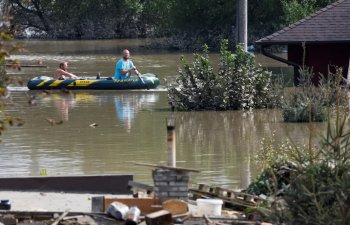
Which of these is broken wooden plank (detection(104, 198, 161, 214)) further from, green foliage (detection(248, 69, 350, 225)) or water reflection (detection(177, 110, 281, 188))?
water reflection (detection(177, 110, 281, 188))

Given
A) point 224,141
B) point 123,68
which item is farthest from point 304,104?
point 123,68

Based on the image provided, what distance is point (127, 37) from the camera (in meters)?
77.1

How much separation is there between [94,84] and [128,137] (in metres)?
10.4

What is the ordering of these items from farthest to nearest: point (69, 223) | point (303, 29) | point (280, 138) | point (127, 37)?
point (127, 37), point (303, 29), point (280, 138), point (69, 223)

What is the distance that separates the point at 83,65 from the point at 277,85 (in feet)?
67.9

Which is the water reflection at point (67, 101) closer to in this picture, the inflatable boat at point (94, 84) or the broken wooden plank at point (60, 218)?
the inflatable boat at point (94, 84)

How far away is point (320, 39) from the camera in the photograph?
28484mm

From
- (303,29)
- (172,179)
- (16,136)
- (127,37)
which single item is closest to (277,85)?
(303,29)

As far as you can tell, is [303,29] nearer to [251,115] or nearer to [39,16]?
[251,115]

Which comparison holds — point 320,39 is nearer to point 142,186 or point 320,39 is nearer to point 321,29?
point 321,29

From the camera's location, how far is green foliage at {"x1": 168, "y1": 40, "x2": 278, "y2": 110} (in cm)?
2547

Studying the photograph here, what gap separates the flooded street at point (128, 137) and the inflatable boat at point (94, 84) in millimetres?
238

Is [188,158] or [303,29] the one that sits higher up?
[303,29]

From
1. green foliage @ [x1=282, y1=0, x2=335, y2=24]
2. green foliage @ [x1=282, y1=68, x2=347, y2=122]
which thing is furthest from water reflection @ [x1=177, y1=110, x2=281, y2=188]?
green foliage @ [x1=282, y1=0, x2=335, y2=24]
